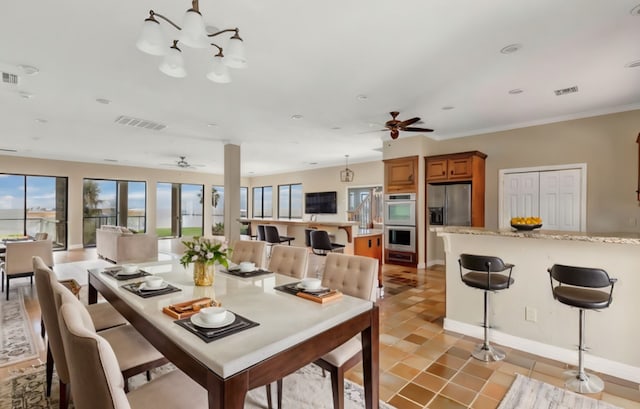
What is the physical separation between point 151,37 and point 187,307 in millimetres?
1529

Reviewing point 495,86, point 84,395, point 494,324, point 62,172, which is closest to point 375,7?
point 495,86

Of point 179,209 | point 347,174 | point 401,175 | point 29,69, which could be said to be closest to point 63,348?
point 29,69

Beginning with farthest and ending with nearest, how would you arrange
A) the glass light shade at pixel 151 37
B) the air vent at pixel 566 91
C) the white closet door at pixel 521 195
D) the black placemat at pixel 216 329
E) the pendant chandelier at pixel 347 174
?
the pendant chandelier at pixel 347 174, the white closet door at pixel 521 195, the air vent at pixel 566 91, the glass light shade at pixel 151 37, the black placemat at pixel 216 329

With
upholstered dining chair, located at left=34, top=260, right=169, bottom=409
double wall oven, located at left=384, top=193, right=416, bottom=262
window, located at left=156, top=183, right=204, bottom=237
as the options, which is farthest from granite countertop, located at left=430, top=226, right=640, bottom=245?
window, located at left=156, top=183, right=204, bottom=237

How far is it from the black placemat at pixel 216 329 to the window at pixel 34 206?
9.96 meters

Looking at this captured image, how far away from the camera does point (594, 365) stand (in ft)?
8.27

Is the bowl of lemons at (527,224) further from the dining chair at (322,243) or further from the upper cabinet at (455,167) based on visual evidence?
the upper cabinet at (455,167)

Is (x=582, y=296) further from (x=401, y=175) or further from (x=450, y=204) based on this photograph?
(x=401, y=175)

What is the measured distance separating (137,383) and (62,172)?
9.40m

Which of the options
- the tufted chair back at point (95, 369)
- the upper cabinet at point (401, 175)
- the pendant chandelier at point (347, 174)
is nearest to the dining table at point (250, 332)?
the tufted chair back at point (95, 369)

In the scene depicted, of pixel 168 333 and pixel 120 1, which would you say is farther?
pixel 120 1

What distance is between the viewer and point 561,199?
5.27 m

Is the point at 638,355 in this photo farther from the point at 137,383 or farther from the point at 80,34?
the point at 80,34

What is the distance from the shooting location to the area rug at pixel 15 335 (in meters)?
2.72
